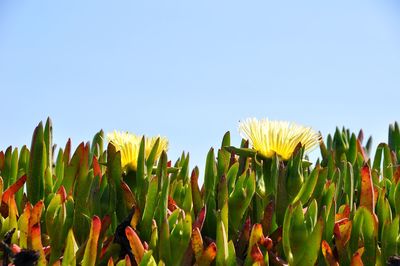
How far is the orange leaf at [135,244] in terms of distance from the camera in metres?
1.31

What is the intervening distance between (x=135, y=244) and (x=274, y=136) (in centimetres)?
46

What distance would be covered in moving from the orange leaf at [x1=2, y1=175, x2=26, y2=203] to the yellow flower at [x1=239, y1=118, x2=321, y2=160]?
55 cm

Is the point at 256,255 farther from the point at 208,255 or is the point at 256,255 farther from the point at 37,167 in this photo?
the point at 37,167

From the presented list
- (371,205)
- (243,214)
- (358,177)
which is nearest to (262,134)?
(243,214)

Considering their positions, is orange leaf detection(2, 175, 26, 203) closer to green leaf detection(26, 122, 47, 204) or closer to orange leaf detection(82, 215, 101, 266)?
green leaf detection(26, 122, 47, 204)

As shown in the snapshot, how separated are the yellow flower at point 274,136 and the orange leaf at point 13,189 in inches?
21.8

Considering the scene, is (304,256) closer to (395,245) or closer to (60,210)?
(395,245)

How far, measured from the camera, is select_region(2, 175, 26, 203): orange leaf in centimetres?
161

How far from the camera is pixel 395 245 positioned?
1429 millimetres

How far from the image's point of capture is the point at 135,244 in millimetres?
1329

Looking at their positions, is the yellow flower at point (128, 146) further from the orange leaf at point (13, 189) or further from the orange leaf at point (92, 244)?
the orange leaf at point (92, 244)

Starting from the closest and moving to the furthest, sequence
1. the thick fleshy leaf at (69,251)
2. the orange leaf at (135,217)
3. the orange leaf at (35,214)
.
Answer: the thick fleshy leaf at (69,251)
the orange leaf at (35,214)
the orange leaf at (135,217)

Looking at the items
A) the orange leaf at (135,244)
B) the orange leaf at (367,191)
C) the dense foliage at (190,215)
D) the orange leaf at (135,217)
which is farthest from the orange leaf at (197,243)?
the orange leaf at (367,191)

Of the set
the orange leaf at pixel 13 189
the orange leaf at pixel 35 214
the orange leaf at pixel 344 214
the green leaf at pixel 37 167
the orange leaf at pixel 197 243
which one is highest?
the green leaf at pixel 37 167
